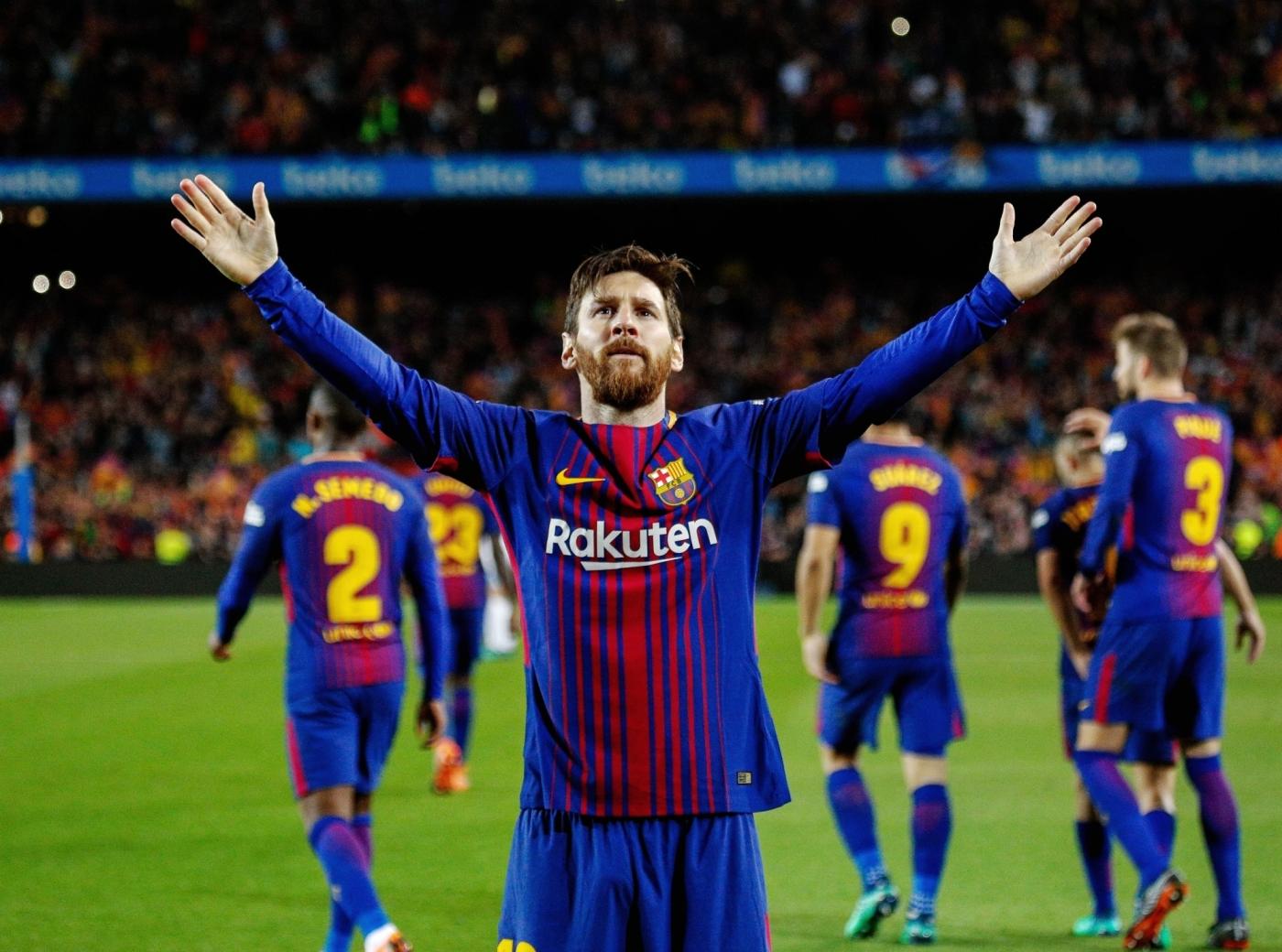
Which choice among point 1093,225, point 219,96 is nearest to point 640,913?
point 1093,225

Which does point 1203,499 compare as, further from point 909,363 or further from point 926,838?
point 909,363

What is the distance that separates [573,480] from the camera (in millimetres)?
3229

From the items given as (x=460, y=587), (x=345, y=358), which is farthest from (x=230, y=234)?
(x=460, y=587)

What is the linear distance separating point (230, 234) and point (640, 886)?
150 cm

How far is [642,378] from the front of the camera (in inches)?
127

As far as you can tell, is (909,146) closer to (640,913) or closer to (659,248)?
(659,248)

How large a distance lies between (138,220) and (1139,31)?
19.0m

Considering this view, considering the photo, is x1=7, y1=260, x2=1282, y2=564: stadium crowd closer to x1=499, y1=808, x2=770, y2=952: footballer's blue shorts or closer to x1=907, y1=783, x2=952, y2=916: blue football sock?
x1=907, y1=783, x2=952, y2=916: blue football sock

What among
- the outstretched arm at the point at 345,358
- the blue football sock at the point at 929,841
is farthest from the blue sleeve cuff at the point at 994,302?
the blue football sock at the point at 929,841

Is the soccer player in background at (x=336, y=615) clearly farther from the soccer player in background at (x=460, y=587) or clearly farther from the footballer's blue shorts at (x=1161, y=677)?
the soccer player in background at (x=460, y=587)

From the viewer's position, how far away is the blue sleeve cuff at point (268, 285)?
3.08 m

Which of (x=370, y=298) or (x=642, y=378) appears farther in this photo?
(x=370, y=298)

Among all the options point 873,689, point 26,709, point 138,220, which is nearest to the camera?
point 873,689

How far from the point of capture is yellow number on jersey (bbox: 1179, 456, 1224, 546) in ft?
19.4
